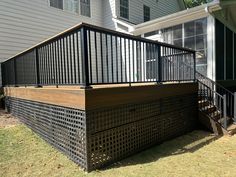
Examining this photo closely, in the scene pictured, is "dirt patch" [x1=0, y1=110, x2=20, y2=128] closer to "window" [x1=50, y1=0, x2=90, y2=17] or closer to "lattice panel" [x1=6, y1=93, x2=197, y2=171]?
"lattice panel" [x1=6, y1=93, x2=197, y2=171]

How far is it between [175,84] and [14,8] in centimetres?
752

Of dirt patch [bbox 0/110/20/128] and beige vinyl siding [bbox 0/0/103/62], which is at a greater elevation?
beige vinyl siding [bbox 0/0/103/62]

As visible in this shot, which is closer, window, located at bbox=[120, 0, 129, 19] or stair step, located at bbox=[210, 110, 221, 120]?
stair step, located at bbox=[210, 110, 221, 120]

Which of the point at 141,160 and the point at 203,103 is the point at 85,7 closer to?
Result: the point at 203,103

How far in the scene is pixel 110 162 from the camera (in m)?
4.13

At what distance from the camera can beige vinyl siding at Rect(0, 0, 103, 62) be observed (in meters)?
9.17

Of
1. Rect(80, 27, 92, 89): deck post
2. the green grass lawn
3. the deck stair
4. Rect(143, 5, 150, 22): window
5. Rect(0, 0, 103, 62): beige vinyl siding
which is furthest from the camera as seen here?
Rect(143, 5, 150, 22): window

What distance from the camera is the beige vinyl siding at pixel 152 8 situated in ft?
43.2

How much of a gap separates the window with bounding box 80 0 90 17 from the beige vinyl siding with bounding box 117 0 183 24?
1.63m

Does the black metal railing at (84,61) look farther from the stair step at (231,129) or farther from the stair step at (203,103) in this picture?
the stair step at (231,129)

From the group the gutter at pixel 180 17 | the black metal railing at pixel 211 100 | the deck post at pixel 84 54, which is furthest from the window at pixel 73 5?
the deck post at pixel 84 54

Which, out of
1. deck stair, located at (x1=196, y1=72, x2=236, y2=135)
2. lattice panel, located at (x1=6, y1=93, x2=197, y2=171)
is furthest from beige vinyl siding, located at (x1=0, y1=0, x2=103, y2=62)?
deck stair, located at (x1=196, y1=72, x2=236, y2=135)

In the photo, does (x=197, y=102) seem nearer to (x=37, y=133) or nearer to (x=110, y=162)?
(x=110, y=162)

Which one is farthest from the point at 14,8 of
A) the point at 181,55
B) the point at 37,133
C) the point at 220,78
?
the point at 220,78
